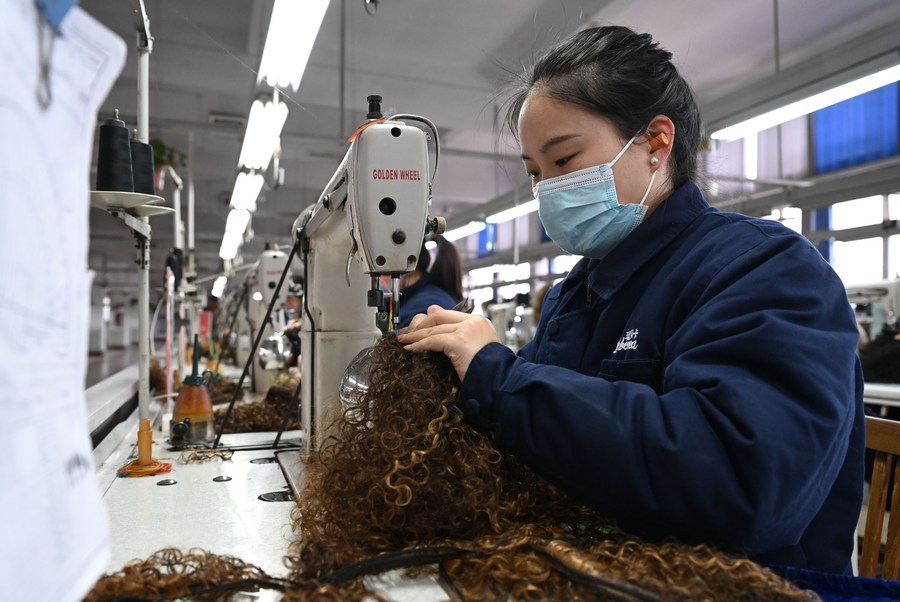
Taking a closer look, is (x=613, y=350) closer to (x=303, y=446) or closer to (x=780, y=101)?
(x=303, y=446)

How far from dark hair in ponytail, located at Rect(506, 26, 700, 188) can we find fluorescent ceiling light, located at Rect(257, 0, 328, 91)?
1288 millimetres

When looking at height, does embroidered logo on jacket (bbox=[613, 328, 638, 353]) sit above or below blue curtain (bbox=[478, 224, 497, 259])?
below

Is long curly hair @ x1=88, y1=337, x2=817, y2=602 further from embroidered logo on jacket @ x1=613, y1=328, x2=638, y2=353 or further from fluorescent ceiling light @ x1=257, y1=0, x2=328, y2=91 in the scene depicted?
fluorescent ceiling light @ x1=257, y1=0, x2=328, y2=91

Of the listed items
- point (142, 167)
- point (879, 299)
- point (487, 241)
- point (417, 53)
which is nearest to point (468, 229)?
point (417, 53)

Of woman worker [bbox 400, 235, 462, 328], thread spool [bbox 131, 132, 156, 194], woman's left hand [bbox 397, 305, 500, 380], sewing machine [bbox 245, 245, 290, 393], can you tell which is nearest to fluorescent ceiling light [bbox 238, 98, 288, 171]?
sewing machine [bbox 245, 245, 290, 393]

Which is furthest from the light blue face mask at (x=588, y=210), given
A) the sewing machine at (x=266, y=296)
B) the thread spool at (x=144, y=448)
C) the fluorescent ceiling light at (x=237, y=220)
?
the fluorescent ceiling light at (x=237, y=220)

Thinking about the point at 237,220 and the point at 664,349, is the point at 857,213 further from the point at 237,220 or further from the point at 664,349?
the point at 664,349

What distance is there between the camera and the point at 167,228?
646 centimetres

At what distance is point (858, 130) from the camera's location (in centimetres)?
665

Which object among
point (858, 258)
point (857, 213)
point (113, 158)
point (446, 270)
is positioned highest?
point (857, 213)

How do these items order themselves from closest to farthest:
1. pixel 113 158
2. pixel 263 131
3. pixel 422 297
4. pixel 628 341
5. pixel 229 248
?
pixel 628 341
pixel 113 158
pixel 422 297
pixel 263 131
pixel 229 248

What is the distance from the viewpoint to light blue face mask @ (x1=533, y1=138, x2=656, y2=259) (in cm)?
104

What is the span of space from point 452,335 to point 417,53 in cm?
380

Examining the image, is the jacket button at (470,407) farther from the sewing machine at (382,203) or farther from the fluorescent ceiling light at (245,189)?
the fluorescent ceiling light at (245,189)
